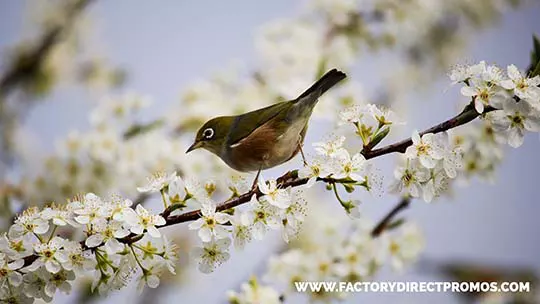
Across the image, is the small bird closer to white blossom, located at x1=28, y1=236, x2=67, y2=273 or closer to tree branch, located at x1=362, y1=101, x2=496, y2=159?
tree branch, located at x1=362, y1=101, x2=496, y2=159

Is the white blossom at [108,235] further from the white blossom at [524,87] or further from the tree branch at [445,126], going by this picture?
the white blossom at [524,87]

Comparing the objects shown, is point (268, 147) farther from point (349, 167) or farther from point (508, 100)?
point (508, 100)

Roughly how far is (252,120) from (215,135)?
0.08 m

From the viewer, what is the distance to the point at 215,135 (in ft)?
3.33

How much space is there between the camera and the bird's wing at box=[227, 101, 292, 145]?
3.05 feet

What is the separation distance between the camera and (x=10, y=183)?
1.40 m

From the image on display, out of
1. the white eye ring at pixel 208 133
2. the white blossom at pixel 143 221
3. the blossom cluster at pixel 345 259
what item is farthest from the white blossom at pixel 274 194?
the blossom cluster at pixel 345 259

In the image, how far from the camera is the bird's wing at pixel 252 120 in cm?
93

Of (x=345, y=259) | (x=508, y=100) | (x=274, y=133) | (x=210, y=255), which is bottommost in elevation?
(x=345, y=259)

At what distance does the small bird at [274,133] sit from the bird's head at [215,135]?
21 millimetres

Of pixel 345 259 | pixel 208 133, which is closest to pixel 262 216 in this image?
pixel 208 133

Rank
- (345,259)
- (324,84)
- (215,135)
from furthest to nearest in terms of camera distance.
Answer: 1. (345,259)
2. (215,135)
3. (324,84)

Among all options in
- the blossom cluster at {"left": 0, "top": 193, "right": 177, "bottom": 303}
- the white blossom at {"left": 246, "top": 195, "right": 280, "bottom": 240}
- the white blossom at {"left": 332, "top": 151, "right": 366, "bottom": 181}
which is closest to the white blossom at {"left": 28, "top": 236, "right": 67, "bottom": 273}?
the blossom cluster at {"left": 0, "top": 193, "right": 177, "bottom": 303}

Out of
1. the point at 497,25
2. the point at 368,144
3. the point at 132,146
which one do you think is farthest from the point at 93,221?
the point at 497,25
